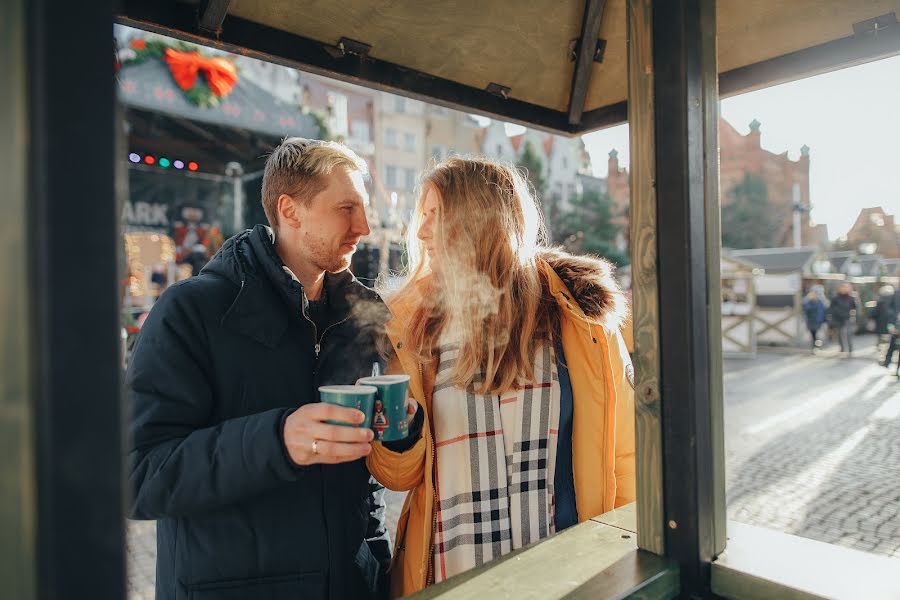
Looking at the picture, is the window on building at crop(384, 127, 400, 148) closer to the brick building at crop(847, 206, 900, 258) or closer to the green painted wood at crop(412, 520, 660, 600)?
the brick building at crop(847, 206, 900, 258)

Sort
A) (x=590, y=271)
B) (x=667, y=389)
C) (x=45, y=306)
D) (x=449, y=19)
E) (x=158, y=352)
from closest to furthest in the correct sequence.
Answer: (x=45, y=306) → (x=667, y=389) → (x=158, y=352) → (x=449, y=19) → (x=590, y=271)

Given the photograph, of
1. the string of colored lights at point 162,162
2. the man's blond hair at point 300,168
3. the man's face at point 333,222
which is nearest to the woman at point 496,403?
the man's face at point 333,222

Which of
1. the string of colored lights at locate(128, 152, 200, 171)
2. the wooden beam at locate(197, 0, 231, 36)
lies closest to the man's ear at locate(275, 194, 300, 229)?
the wooden beam at locate(197, 0, 231, 36)

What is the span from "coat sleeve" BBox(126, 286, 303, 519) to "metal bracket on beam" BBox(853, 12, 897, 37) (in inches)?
74.0

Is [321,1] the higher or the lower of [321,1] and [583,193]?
the lower

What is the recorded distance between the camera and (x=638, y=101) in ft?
4.22

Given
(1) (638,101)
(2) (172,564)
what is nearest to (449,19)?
(1) (638,101)

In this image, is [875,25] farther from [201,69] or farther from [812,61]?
[201,69]

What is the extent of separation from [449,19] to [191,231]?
845 centimetres

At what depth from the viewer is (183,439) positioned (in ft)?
4.86

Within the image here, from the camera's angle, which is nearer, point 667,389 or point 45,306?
point 45,306

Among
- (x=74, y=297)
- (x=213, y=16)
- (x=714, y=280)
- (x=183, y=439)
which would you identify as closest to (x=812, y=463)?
(x=714, y=280)

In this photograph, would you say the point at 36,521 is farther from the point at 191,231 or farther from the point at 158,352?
the point at 191,231

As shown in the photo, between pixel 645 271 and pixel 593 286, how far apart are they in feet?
2.20
